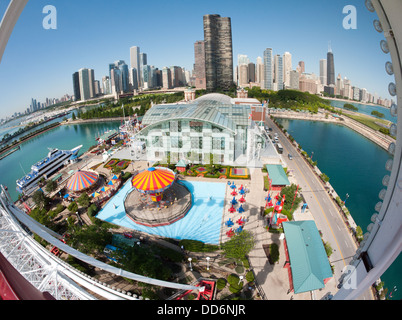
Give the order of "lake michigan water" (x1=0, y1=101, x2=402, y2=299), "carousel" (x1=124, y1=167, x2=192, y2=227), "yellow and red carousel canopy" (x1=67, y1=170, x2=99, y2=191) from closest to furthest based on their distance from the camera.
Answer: "carousel" (x1=124, y1=167, x2=192, y2=227), "yellow and red carousel canopy" (x1=67, y1=170, x2=99, y2=191), "lake michigan water" (x1=0, y1=101, x2=402, y2=299)

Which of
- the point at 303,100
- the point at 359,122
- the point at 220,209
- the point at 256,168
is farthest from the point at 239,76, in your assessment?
the point at 220,209

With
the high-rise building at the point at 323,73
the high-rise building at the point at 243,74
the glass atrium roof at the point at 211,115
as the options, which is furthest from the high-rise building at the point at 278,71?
the glass atrium roof at the point at 211,115

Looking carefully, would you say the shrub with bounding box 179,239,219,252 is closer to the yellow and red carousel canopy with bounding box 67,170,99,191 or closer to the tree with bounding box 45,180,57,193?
the yellow and red carousel canopy with bounding box 67,170,99,191

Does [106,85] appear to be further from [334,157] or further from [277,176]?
[277,176]

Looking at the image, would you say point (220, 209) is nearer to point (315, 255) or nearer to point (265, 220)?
point (265, 220)

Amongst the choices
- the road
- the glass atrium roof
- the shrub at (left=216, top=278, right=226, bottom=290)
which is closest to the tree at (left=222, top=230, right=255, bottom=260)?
the shrub at (left=216, top=278, right=226, bottom=290)
